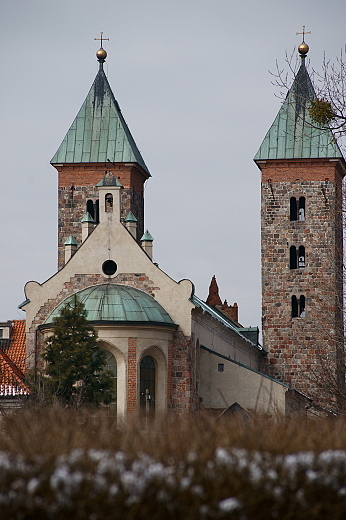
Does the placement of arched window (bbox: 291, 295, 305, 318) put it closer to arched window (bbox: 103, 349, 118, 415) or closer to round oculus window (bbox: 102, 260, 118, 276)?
round oculus window (bbox: 102, 260, 118, 276)

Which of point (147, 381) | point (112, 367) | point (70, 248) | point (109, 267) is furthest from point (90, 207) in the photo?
point (112, 367)

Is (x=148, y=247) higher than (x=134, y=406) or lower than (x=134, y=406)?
higher

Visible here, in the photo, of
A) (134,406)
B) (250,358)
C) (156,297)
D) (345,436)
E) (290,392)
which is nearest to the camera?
(345,436)

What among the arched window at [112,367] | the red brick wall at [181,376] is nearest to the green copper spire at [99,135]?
the red brick wall at [181,376]

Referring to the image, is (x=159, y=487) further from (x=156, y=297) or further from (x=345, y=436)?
(x=156, y=297)

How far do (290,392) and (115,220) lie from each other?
11.7 metres

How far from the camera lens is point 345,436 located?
20.4 metres

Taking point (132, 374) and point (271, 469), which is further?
point (132, 374)

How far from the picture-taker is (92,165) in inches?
2680

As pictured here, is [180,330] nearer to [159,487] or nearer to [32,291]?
[32,291]

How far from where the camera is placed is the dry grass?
18047 mm

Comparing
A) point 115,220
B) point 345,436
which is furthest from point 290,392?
point 345,436

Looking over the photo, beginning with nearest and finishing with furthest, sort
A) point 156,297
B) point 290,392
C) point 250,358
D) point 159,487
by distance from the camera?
point 159,487
point 156,297
point 290,392
point 250,358

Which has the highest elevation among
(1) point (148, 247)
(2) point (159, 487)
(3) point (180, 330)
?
(1) point (148, 247)
